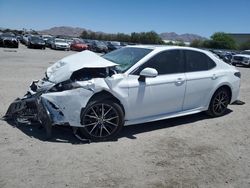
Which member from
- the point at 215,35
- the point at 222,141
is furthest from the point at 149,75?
the point at 215,35

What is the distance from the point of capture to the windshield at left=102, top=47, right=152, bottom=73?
591cm

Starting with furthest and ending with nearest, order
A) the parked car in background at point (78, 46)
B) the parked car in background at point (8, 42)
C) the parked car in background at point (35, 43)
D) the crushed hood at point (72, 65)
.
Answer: the parked car in background at point (78, 46) < the parked car in background at point (35, 43) < the parked car in background at point (8, 42) < the crushed hood at point (72, 65)

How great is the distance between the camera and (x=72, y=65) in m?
5.52

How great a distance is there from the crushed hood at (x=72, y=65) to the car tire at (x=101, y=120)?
63 centimetres

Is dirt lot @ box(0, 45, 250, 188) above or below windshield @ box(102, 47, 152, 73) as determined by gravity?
below

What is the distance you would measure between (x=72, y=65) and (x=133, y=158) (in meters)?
1.95

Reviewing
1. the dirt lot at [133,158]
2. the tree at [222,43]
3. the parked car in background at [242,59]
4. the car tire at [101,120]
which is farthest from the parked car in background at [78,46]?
the tree at [222,43]

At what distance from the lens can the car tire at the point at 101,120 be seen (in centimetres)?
525

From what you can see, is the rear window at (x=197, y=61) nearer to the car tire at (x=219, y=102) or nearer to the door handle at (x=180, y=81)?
the door handle at (x=180, y=81)

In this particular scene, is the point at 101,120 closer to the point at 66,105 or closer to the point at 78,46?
the point at 66,105

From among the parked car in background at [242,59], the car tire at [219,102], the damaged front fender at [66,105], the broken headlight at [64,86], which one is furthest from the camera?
the parked car in background at [242,59]

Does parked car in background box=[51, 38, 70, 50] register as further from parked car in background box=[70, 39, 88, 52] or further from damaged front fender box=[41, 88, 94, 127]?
damaged front fender box=[41, 88, 94, 127]

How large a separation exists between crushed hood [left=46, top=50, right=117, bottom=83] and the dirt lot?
3.29ft

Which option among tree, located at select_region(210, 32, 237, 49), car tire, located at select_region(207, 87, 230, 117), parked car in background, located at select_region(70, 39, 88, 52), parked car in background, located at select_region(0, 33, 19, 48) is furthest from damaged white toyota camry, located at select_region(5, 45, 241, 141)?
tree, located at select_region(210, 32, 237, 49)
